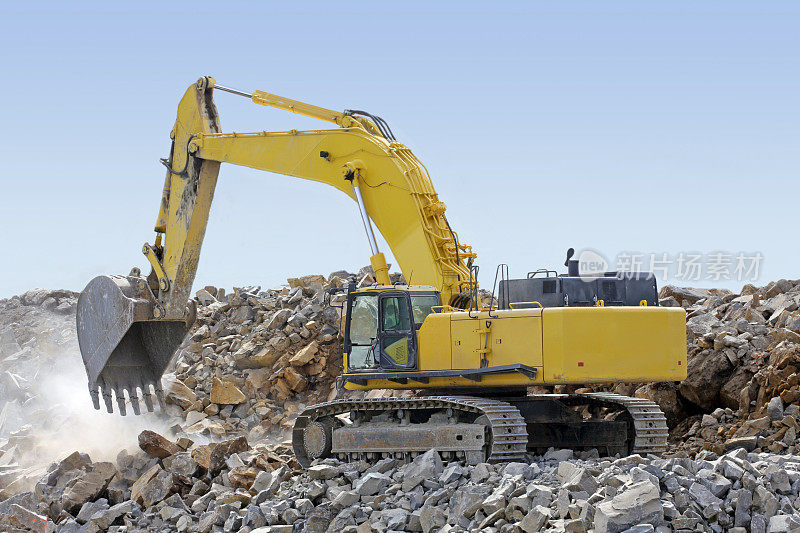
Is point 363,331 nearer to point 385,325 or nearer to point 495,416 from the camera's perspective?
point 385,325

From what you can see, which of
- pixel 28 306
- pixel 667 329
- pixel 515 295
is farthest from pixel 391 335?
pixel 28 306

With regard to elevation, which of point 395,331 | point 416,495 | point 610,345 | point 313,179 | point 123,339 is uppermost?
point 313,179

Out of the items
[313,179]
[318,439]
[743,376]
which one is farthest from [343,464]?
[743,376]

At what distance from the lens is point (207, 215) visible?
15.2 metres

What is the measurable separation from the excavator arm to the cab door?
92 cm

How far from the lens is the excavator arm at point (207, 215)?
12695mm

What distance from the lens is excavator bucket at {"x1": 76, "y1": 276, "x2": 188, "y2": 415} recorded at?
14719mm

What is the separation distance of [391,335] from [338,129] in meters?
3.47

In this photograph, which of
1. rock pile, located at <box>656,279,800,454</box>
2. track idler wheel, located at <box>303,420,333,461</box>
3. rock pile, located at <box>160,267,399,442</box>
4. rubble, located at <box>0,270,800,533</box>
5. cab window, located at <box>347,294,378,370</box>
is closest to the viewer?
rubble, located at <box>0,270,800,533</box>

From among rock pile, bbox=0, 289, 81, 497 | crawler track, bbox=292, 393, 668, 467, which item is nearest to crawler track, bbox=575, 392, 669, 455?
crawler track, bbox=292, 393, 668, 467

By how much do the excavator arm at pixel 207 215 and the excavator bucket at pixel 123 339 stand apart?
0.02 metres

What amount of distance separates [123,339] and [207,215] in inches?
94.8

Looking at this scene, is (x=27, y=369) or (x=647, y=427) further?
(x=27, y=369)

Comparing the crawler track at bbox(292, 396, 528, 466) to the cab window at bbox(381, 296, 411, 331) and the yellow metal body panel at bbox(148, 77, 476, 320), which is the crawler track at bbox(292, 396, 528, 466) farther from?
the yellow metal body panel at bbox(148, 77, 476, 320)
